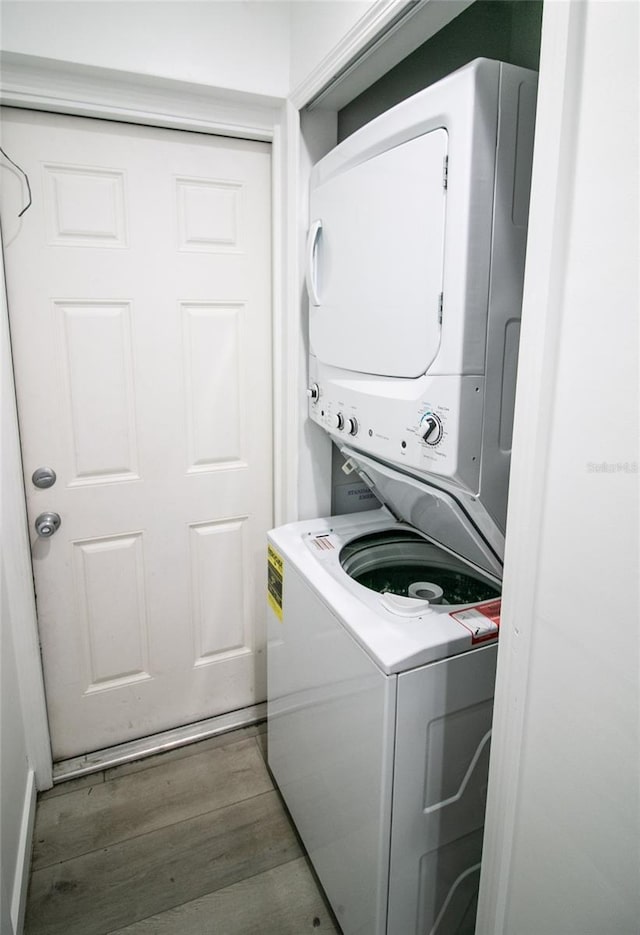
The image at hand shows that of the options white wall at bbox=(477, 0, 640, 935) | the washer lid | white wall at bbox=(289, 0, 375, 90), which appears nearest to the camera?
white wall at bbox=(477, 0, 640, 935)

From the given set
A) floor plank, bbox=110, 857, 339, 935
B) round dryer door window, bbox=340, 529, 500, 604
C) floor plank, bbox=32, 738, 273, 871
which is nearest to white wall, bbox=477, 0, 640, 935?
round dryer door window, bbox=340, 529, 500, 604

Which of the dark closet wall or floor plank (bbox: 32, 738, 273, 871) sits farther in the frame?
floor plank (bbox: 32, 738, 273, 871)

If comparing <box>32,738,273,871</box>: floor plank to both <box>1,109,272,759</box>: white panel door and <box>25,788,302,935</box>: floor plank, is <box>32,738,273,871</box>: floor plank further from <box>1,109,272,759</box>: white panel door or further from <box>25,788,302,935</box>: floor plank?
<box>1,109,272,759</box>: white panel door

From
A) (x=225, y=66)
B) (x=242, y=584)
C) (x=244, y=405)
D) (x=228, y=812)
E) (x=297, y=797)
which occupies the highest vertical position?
(x=225, y=66)

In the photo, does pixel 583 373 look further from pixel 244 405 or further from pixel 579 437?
pixel 244 405

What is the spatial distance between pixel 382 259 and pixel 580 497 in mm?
668

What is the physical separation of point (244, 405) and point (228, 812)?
1.29m

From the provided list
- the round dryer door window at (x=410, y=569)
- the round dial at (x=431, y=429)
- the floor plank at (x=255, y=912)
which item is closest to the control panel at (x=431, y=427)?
the round dial at (x=431, y=429)

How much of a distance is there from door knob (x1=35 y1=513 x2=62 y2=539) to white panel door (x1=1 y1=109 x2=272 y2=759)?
0.03 metres

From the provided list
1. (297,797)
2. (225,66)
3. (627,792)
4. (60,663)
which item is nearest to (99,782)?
Result: (60,663)

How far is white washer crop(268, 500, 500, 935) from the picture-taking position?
1.14 metres

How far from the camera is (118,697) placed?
1967 mm

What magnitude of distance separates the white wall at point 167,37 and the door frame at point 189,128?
28 millimetres

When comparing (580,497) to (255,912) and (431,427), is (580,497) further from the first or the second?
(255,912)
